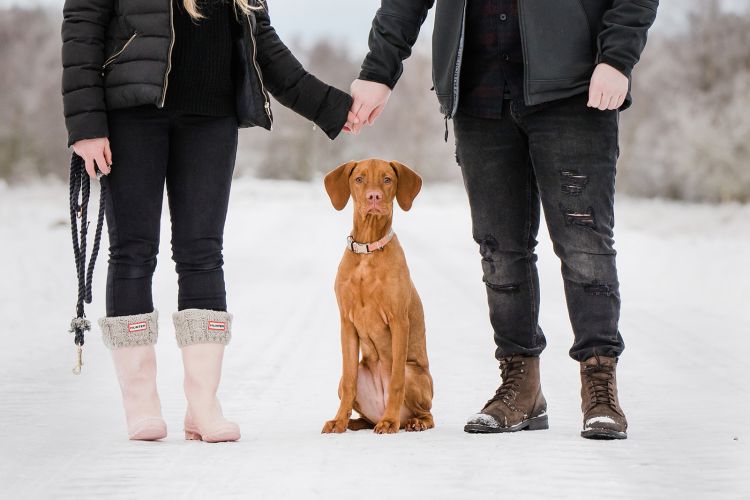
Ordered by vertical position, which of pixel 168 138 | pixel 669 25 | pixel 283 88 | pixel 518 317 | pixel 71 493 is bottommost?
pixel 71 493

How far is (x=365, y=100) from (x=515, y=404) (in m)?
1.31

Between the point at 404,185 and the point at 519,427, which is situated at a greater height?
the point at 404,185

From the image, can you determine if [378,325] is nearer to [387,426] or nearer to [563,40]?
[387,426]

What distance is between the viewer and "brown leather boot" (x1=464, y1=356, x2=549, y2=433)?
347 cm

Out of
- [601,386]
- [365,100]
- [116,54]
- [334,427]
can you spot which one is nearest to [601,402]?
[601,386]

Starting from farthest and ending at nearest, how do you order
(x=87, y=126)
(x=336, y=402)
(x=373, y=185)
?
(x=336, y=402) < (x=373, y=185) < (x=87, y=126)

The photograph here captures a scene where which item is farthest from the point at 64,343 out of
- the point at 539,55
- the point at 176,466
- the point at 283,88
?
the point at 539,55

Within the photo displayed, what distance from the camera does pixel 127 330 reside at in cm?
332

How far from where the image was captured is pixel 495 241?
3611mm

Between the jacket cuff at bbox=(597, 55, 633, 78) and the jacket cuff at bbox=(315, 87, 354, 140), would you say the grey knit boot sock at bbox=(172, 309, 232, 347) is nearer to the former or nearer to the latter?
the jacket cuff at bbox=(315, 87, 354, 140)

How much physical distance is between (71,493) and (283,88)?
1783 mm

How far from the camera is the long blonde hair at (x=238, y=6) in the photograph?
3.25 metres

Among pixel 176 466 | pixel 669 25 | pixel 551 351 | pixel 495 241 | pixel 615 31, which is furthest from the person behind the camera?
pixel 669 25

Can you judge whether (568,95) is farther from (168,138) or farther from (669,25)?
(669,25)
